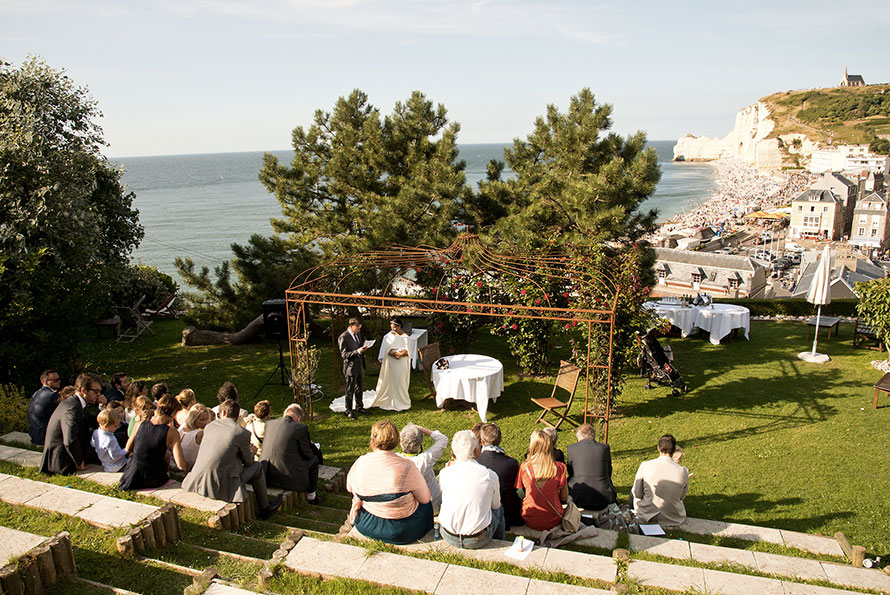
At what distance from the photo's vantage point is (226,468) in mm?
5230

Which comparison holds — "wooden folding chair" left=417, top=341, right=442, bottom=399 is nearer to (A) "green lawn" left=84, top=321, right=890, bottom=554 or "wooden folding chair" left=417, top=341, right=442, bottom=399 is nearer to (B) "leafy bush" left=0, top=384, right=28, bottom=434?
(A) "green lawn" left=84, top=321, right=890, bottom=554

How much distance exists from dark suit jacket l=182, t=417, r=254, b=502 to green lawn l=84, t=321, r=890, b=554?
253 centimetres

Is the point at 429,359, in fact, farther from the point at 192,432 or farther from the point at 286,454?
the point at 192,432

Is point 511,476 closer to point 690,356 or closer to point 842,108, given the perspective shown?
point 690,356

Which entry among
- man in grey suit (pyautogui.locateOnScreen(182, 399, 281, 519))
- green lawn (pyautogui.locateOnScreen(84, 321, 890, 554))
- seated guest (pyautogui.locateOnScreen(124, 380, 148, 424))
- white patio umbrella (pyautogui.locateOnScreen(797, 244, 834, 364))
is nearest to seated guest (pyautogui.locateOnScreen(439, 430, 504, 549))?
man in grey suit (pyautogui.locateOnScreen(182, 399, 281, 519))

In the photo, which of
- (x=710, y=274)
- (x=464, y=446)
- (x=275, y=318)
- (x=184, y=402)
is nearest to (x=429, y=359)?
(x=275, y=318)

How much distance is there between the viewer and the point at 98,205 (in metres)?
12.9

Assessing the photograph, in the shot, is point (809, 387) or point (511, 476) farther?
point (809, 387)

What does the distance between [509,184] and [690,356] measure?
19.3ft

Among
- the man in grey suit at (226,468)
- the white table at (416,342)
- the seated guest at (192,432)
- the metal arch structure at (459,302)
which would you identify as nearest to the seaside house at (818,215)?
the metal arch structure at (459,302)

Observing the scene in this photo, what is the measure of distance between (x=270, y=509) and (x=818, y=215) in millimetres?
92622

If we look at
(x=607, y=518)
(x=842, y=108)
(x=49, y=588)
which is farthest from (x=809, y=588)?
(x=842, y=108)

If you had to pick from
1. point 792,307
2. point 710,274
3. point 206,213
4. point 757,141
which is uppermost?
point 757,141

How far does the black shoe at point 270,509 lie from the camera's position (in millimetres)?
5453
